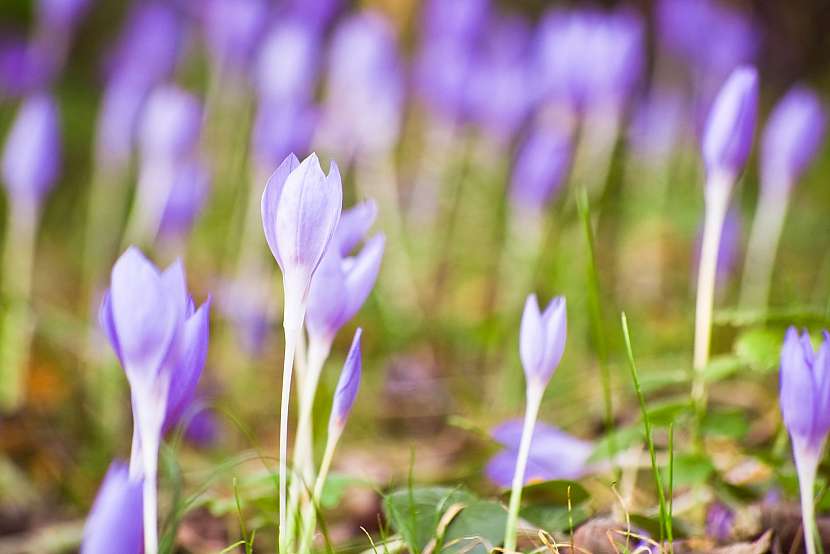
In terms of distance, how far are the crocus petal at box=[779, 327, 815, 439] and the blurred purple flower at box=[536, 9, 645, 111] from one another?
4.15 feet

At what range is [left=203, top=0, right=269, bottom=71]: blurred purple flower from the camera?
7.54 feet

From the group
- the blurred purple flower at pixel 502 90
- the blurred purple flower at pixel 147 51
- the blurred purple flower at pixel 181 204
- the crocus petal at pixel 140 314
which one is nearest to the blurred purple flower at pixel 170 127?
the blurred purple flower at pixel 181 204

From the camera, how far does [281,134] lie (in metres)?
1.79

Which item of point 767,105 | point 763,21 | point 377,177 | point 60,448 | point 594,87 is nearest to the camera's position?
point 60,448

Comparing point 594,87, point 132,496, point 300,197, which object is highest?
point 594,87

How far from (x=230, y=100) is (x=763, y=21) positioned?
1.96m

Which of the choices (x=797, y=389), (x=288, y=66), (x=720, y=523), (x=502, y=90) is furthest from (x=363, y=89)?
(x=797, y=389)

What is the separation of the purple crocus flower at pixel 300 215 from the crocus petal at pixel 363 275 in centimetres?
10

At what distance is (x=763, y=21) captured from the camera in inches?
146

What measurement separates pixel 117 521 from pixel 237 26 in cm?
187

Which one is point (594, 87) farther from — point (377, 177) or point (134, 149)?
point (134, 149)

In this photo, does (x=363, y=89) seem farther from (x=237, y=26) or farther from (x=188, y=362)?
(x=188, y=362)

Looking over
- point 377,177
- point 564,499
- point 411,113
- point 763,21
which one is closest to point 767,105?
point 763,21

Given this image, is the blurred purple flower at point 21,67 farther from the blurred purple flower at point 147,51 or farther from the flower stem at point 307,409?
the flower stem at point 307,409
